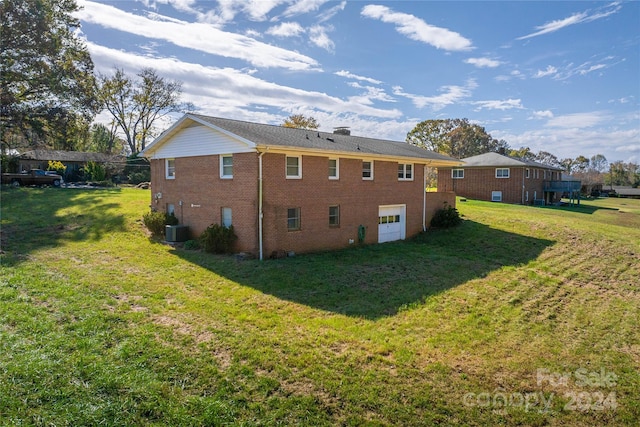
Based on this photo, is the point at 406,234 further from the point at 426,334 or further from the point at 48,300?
the point at 48,300

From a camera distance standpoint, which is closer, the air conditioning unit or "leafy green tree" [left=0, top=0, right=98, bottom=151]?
the air conditioning unit

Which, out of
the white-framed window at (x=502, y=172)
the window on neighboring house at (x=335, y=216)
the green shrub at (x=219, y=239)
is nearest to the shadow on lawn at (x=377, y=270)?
the green shrub at (x=219, y=239)

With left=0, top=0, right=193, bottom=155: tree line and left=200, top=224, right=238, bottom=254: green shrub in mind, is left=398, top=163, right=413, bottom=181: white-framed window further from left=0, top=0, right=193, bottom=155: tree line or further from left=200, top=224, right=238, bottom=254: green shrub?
left=0, top=0, right=193, bottom=155: tree line

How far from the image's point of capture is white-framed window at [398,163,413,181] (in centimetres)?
2081

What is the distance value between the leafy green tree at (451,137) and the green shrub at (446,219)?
4134cm

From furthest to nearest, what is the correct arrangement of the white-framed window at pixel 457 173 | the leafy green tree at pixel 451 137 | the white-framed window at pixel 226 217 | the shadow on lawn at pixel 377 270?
1. the leafy green tree at pixel 451 137
2. the white-framed window at pixel 457 173
3. the white-framed window at pixel 226 217
4. the shadow on lawn at pixel 377 270

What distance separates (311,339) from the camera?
26.0 feet

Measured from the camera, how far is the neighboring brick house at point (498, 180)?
121 ft

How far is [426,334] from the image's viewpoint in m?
8.57

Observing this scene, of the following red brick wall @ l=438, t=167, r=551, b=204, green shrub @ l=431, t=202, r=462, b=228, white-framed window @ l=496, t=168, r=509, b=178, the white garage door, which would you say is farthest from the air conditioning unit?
white-framed window @ l=496, t=168, r=509, b=178

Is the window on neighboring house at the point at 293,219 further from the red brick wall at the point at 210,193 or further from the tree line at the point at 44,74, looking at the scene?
the tree line at the point at 44,74

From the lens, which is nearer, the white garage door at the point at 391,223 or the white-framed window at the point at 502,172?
the white garage door at the point at 391,223

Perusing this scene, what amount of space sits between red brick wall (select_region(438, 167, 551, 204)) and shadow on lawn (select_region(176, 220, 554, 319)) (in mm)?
18986

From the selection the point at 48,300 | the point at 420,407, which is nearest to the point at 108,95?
the point at 48,300
